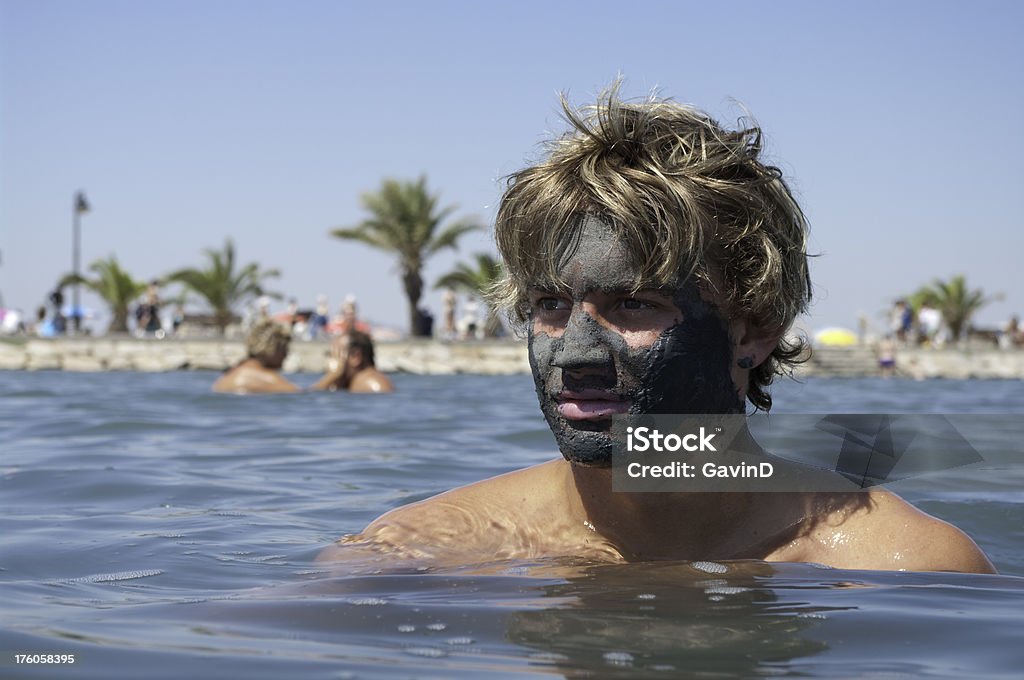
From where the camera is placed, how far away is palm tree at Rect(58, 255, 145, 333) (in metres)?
35.7

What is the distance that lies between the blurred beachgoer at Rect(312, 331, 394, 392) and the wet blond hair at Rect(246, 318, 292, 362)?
773mm

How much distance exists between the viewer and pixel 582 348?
2.53 metres

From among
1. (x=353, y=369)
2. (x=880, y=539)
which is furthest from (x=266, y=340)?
(x=880, y=539)

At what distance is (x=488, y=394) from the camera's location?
15.1 m

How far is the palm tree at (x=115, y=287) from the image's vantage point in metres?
35.7

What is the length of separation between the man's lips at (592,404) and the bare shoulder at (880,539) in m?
0.64

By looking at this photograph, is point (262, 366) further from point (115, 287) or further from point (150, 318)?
point (115, 287)

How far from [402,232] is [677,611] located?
3263 cm

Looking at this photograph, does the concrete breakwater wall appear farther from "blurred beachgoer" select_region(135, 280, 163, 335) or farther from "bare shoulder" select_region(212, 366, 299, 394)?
"bare shoulder" select_region(212, 366, 299, 394)

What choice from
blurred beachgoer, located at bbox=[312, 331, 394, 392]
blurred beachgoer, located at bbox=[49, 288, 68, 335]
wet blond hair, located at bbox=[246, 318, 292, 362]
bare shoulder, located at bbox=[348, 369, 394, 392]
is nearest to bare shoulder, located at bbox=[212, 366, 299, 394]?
wet blond hair, located at bbox=[246, 318, 292, 362]

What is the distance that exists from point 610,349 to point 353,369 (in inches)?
430

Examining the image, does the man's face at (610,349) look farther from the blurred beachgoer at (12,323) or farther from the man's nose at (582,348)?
the blurred beachgoer at (12,323)

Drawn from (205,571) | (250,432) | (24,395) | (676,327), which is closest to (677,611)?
(676,327)

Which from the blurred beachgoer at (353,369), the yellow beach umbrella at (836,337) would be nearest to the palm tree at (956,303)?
the yellow beach umbrella at (836,337)
